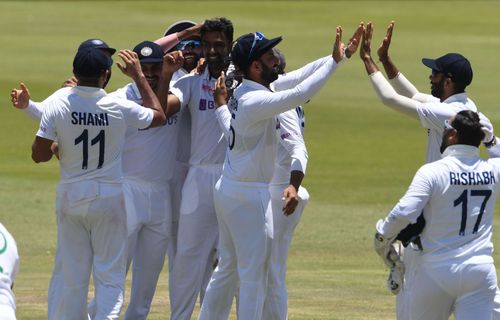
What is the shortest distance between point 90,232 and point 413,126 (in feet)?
64.2

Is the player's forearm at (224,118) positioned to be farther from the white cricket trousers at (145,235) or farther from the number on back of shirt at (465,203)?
the number on back of shirt at (465,203)

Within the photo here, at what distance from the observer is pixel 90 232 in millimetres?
9328

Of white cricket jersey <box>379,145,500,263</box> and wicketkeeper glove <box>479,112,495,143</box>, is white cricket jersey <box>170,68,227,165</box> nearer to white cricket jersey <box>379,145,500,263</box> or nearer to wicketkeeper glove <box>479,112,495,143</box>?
wicketkeeper glove <box>479,112,495,143</box>

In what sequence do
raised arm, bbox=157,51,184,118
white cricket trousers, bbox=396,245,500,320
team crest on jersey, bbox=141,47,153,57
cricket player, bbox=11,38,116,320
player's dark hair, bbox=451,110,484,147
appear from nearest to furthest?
player's dark hair, bbox=451,110,484,147 < white cricket trousers, bbox=396,245,500,320 < cricket player, bbox=11,38,116,320 < raised arm, bbox=157,51,184,118 < team crest on jersey, bbox=141,47,153,57

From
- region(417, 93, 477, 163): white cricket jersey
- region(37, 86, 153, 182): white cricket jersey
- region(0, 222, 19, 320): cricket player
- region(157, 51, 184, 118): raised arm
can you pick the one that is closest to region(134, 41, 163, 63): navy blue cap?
region(157, 51, 184, 118): raised arm

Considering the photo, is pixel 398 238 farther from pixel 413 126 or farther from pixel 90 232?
pixel 413 126

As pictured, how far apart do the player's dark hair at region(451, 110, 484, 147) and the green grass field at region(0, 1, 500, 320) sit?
11.9 feet

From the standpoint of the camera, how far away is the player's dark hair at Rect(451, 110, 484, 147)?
8.21 meters

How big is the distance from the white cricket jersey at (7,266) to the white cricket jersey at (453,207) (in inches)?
112

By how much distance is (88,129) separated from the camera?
9133mm

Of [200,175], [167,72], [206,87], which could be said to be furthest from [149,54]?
[200,175]

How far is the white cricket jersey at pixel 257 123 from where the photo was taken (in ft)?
29.7

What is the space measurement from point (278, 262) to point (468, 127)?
2.46 m

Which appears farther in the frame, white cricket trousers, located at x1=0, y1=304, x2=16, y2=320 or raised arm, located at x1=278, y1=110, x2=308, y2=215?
raised arm, located at x1=278, y1=110, x2=308, y2=215
